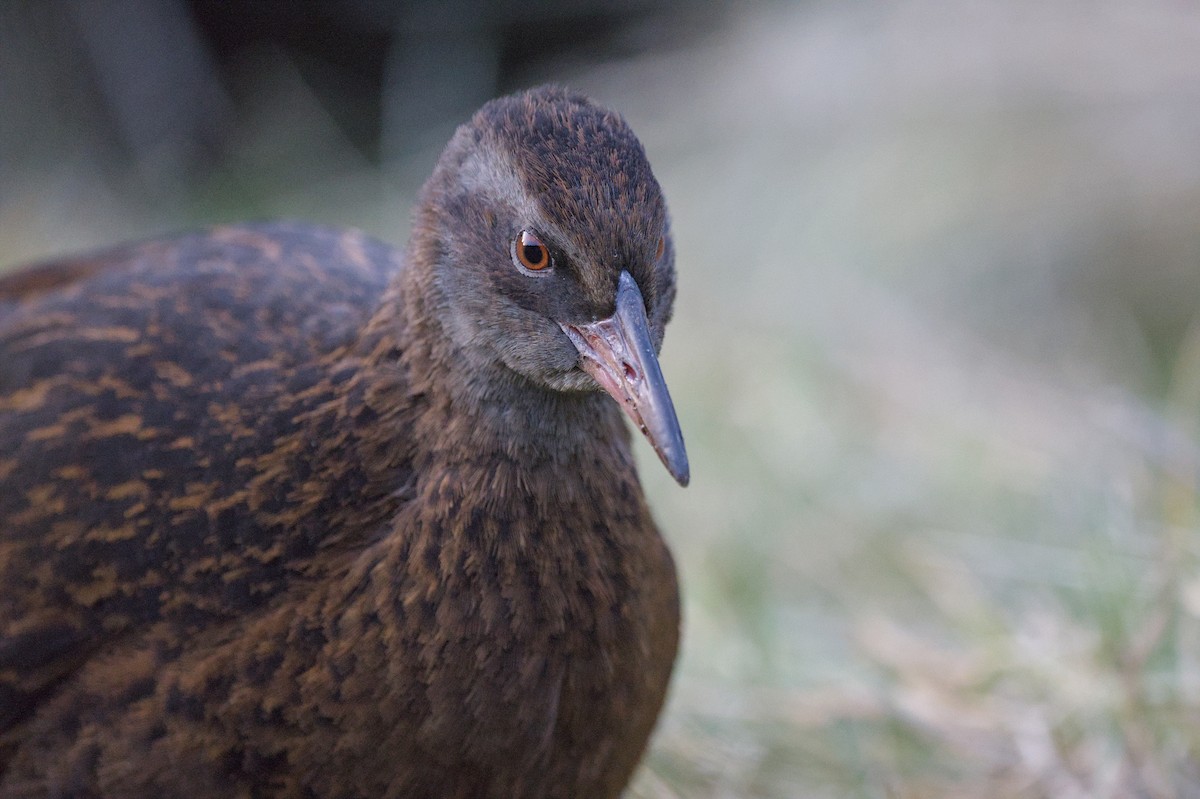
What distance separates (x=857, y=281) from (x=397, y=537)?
3.45 m

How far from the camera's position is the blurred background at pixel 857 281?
3.33 metres

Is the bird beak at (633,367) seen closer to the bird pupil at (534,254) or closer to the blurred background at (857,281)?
the bird pupil at (534,254)

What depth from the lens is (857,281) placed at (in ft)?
17.4

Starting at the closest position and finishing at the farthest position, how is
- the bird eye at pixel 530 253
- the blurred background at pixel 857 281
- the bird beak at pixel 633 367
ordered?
the bird beak at pixel 633 367
the bird eye at pixel 530 253
the blurred background at pixel 857 281

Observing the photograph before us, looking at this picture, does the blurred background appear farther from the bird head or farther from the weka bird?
the bird head

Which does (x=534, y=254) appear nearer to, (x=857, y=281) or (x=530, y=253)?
(x=530, y=253)

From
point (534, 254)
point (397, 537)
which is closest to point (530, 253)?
point (534, 254)

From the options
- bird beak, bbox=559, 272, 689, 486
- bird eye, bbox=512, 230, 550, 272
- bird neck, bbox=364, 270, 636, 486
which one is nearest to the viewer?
bird beak, bbox=559, 272, 689, 486

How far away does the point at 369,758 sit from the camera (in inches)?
85.2

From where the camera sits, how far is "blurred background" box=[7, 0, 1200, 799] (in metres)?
3.33

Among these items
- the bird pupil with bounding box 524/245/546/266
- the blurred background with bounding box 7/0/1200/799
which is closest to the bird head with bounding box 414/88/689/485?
the bird pupil with bounding box 524/245/546/266

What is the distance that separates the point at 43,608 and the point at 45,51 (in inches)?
171

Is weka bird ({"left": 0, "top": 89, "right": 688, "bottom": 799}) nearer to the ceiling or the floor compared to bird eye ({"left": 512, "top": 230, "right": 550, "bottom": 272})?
nearer to the floor

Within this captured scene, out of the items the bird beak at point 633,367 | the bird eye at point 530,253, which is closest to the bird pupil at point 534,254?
the bird eye at point 530,253
